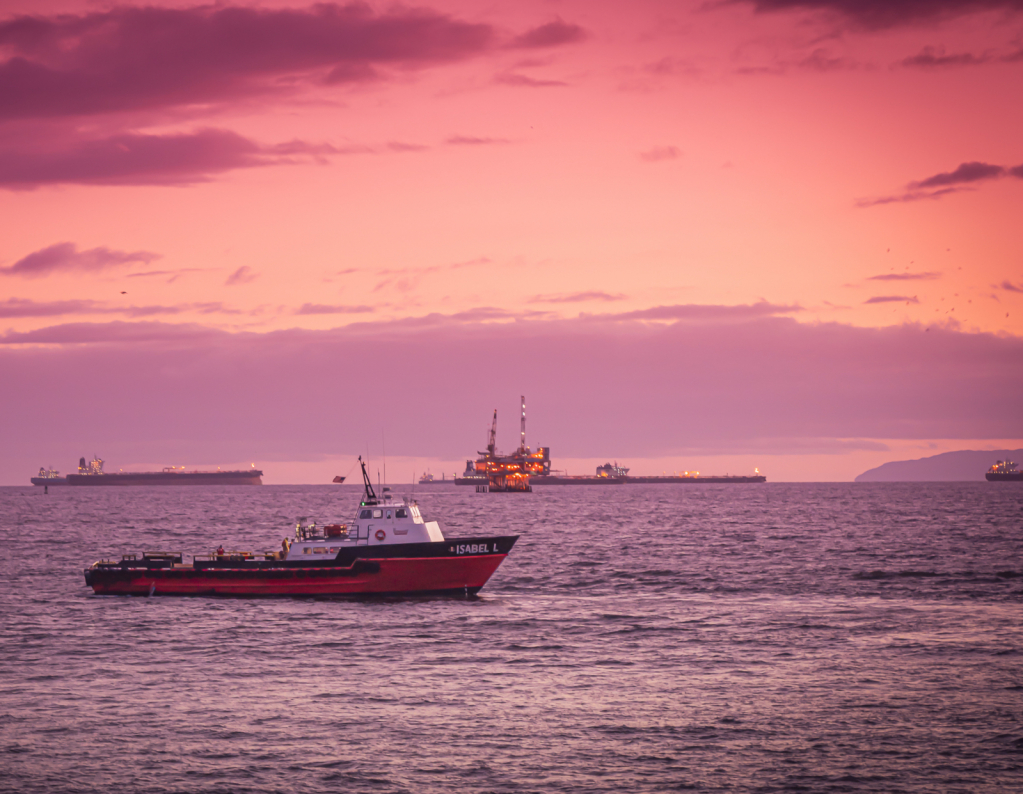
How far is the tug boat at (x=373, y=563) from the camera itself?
5503 centimetres

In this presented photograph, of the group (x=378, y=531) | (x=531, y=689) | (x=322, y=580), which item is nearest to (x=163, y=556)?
(x=322, y=580)

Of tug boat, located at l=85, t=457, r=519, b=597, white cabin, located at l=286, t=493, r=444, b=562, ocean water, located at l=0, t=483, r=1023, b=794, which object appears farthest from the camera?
white cabin, located at l=286, t=493, r=444, b=562

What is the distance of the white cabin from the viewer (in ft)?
181

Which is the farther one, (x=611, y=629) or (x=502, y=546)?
(x=502, y=546)

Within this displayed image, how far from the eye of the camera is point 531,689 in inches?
1332

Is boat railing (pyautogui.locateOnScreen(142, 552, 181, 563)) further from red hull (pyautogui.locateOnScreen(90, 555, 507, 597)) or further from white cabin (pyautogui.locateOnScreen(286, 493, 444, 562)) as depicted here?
white cabin (pyautogui.locateOnScreen(286, 493, 444, 562))

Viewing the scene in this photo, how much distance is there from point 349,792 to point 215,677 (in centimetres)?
1419

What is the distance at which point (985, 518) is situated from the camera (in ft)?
518

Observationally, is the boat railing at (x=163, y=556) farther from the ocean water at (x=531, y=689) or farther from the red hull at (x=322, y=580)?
the ocean water at (x=531, y=689)

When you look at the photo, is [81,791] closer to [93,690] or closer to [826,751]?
[93,690]

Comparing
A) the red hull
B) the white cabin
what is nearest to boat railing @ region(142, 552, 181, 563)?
the red hull

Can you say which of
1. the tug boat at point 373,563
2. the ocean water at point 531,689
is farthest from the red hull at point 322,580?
the ocean water at point 531,689

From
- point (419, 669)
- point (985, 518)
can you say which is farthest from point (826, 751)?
point (985, 518)

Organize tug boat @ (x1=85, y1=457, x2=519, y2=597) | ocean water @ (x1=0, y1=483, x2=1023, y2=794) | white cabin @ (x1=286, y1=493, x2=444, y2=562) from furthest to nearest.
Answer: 1. white cabin @ (x1=286, y1=493, x2=444, y2=562)
2. tug boat @ (x1=85, y1=457, x2=519, y2=597)
3. ocean water @ (x1=0, y1=483, x2=1023, y2=794)
